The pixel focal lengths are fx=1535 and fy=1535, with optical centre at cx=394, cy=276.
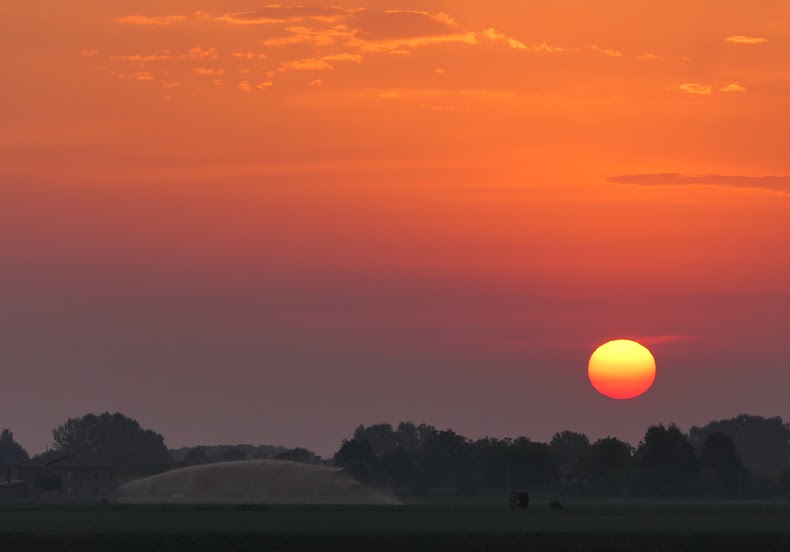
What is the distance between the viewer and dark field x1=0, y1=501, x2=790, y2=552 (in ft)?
283

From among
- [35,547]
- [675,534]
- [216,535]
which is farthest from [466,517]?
[35,547]

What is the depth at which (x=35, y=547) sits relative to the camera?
271 feet

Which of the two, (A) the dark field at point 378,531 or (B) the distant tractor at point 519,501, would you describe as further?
(B) the distant tractor at point 519,501

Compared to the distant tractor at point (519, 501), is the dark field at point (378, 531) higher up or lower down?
lower down

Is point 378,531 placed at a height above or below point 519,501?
below

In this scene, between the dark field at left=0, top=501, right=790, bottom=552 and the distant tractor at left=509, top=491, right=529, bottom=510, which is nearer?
the dark field at left=0, top=501, right=790, bottom=552

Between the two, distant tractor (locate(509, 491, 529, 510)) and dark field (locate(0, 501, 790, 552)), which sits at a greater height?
distant tractor (locate(509, 491, 529, 510))

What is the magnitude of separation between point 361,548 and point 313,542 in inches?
185

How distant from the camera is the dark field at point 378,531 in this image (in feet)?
283

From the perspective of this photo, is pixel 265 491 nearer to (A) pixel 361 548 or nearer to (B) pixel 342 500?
(B) pixel 342 500

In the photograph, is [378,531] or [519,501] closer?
[378,531]

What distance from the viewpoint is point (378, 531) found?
98.9 meters

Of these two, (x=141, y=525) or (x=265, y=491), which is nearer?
(x=141, y=525)

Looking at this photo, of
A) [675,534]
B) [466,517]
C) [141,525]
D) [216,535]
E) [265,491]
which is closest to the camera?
[216,535]
